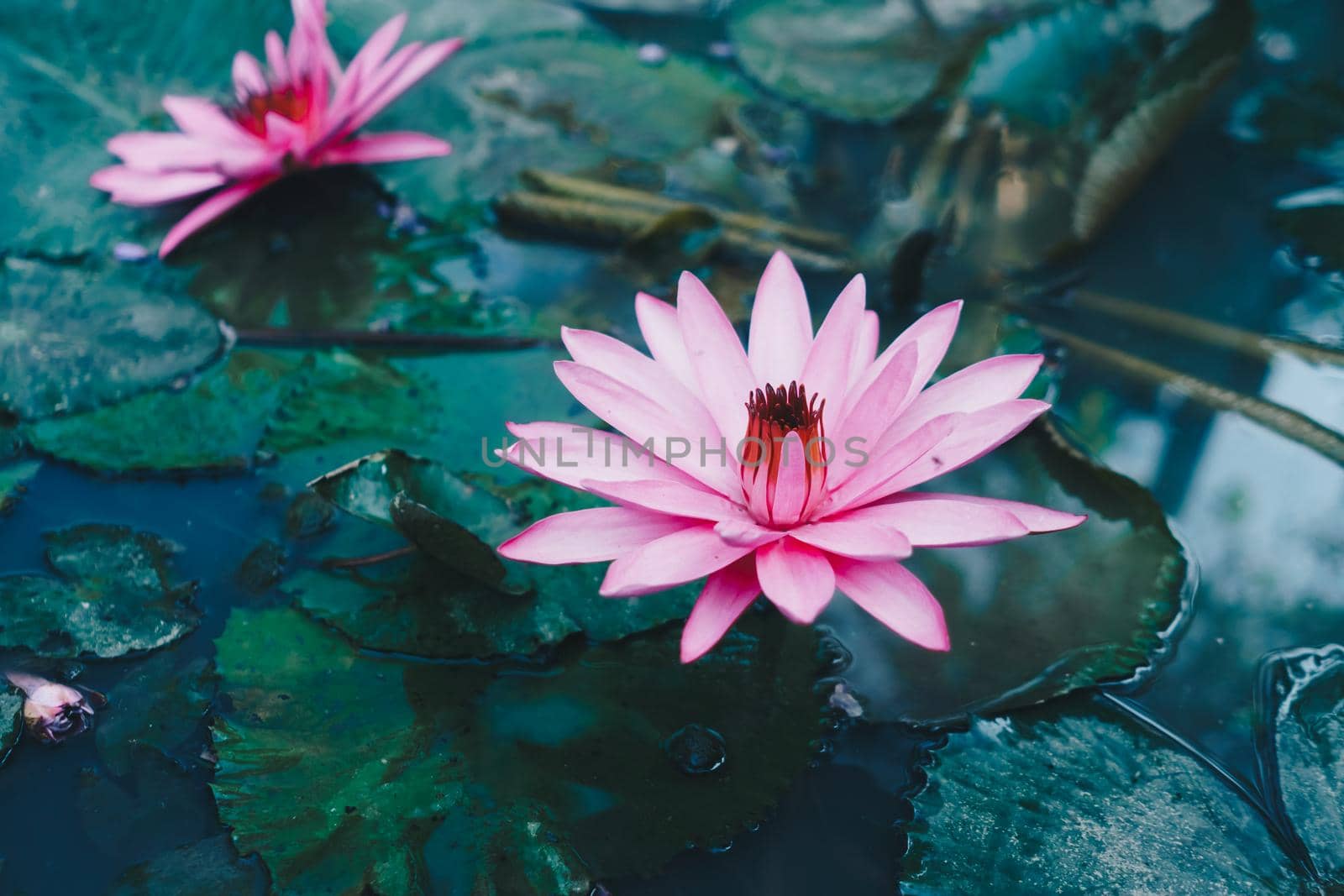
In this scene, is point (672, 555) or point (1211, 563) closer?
point (672, 555)

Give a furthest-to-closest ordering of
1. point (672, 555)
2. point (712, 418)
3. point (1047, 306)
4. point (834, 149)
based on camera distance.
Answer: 1. point (834, 149)
2. point (1047, 306)
3. point (712, 418)
4. point (672, 555)

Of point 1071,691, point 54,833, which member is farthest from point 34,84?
point 1071,691

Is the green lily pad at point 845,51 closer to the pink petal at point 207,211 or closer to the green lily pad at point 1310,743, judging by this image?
the pink petal at point 207,211

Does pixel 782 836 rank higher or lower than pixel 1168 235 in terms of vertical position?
lower

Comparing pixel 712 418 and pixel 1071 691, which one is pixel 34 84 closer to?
pixel 712 418

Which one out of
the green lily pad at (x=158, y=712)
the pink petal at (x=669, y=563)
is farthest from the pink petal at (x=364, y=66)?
the pink petal at (x=669, y=563)
